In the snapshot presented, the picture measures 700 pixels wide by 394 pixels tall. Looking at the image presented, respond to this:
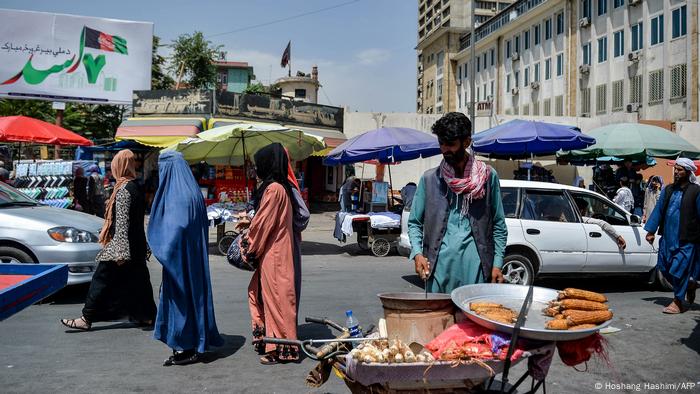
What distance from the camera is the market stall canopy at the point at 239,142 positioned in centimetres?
1094

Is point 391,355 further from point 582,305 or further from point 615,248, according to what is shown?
point 615,248

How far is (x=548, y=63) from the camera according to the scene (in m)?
42.3

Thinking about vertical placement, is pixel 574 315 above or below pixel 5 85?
below

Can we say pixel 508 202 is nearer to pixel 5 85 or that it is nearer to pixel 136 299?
pixel 136 299

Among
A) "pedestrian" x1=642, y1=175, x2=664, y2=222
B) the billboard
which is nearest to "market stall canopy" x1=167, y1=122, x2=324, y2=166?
"pedestrian" x1=642, y1=175, x2=664, y2=222

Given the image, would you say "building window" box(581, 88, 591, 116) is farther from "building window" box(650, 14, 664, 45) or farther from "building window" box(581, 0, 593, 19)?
"building window" box(650, 14, 664, 45)

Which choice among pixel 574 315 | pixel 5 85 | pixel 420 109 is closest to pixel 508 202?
pixel 574 315

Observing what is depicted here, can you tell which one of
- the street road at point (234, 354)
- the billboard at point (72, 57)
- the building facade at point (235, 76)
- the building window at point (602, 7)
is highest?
the building facade at point (235, 76)

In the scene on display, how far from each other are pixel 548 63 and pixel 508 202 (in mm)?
38017

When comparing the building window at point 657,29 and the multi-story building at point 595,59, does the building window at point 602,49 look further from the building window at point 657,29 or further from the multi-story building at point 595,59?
the building window at point 657,29

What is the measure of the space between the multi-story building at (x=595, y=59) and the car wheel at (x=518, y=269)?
56.5ft

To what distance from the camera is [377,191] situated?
481 inches

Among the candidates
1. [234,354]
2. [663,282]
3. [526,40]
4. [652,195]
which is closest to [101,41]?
[652,195]

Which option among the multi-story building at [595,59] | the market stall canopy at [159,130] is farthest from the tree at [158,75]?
the multi-story building at [595,59]
